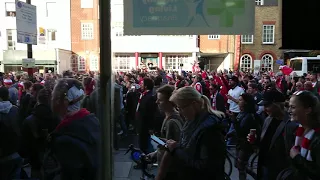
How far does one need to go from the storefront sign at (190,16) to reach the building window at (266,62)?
23.2 metres

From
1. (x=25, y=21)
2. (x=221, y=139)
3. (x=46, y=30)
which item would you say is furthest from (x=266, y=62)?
(x=221, y=139)

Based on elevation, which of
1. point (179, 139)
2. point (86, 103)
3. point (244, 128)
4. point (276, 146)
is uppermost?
point (86, 103)

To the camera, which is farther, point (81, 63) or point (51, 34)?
point (51, 34)

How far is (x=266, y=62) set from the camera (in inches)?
1023

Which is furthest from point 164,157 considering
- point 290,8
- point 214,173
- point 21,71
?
point 21,71

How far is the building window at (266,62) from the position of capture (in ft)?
81.0

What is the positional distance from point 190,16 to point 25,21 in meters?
3.55

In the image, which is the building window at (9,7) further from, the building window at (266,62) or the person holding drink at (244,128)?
the building window at (266,62)

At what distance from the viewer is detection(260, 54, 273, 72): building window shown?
24702 mm

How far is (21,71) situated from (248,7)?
8.28m

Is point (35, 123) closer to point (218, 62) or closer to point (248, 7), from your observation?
point (248, 7)

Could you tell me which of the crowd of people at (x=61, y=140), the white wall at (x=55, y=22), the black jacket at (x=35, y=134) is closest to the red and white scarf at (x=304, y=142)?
the crowd of people at (x=61, y=140)

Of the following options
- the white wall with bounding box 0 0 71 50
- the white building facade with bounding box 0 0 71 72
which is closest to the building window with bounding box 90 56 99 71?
the white wall with bounding box 0 0 71 50

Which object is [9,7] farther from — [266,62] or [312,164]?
[266,62]
